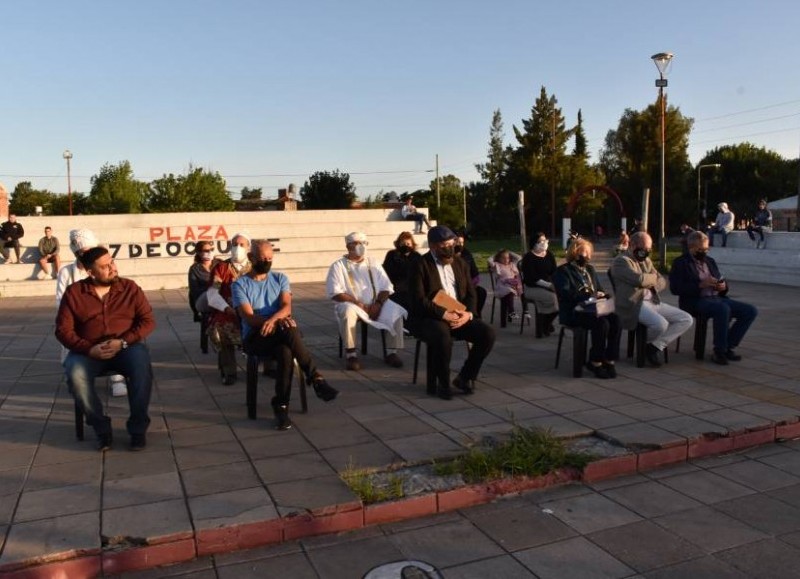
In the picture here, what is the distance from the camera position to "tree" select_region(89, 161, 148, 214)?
55875 millimetres

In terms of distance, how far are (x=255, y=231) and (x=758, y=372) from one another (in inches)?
626

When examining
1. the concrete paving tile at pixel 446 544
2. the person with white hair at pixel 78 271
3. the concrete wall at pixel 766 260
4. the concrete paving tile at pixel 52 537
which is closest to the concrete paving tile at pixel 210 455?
the person with white hair at pixel 78 271

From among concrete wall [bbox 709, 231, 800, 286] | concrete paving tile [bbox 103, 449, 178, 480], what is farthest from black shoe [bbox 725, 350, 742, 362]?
concrete wall [bbox 709, 231, 800, 286]

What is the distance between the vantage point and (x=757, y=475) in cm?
443

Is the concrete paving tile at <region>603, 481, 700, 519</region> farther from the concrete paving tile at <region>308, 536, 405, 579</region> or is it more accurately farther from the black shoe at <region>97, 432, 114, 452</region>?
the black shoe at <region>97, 432, 114, 452</region>

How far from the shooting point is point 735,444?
4.95m

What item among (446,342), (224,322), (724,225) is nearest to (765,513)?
(446,342)

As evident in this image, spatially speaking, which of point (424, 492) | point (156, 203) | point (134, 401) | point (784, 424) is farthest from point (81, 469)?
point (156, 203)

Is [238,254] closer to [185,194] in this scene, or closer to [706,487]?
[706,487]

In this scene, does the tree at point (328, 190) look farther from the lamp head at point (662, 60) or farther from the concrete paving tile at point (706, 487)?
the concrete paving tile at point (706, 487)

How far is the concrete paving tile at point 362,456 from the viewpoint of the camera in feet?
14.6

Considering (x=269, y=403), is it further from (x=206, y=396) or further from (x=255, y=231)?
(x=255, y=231)

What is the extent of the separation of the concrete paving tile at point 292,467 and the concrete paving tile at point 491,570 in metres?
1.28

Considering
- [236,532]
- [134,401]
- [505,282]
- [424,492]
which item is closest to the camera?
[236,532]
